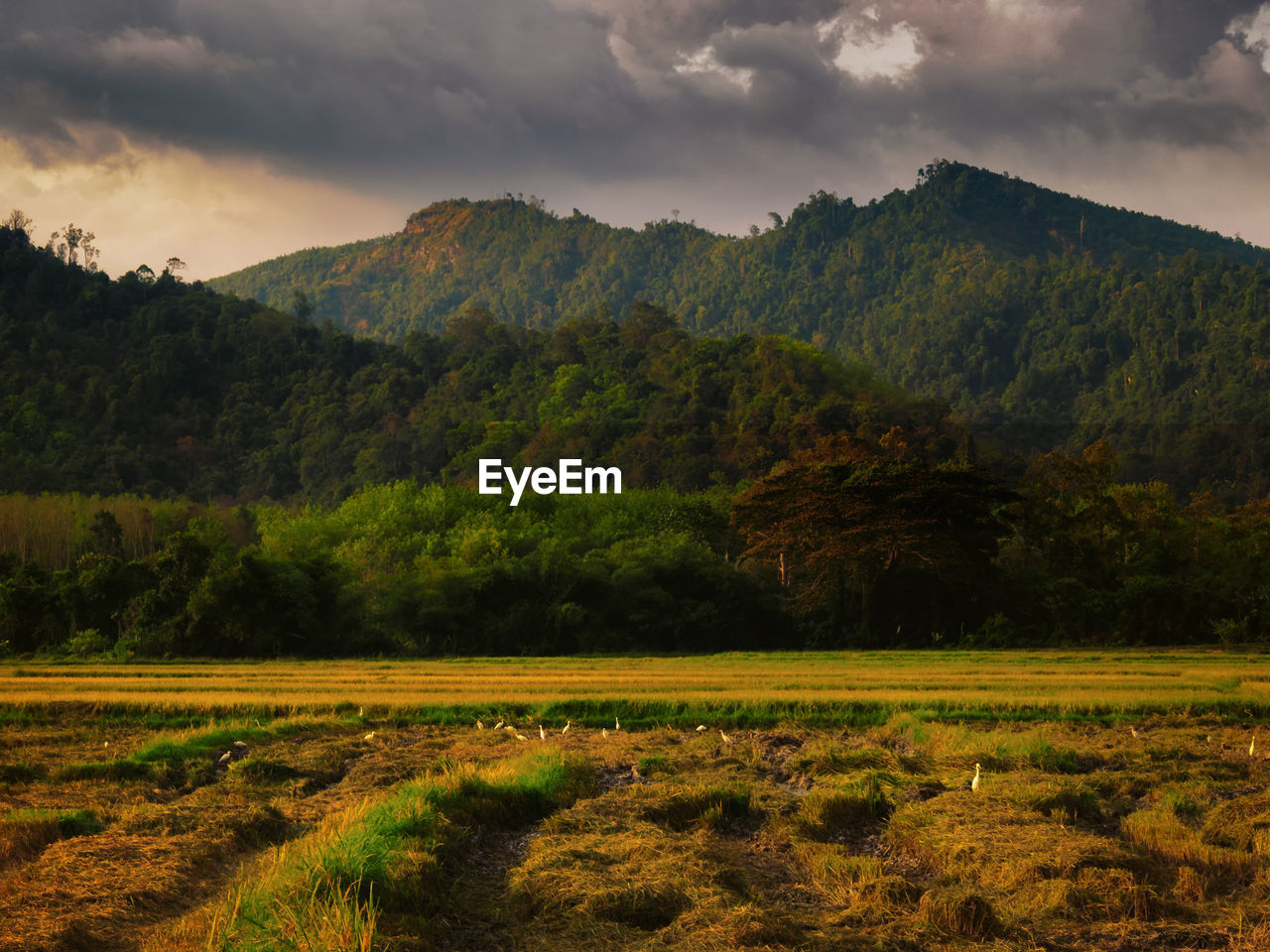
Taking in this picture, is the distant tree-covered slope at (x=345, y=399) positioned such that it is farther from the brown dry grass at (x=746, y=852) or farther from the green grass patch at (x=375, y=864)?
the green grass patch at (x=375, y=864)

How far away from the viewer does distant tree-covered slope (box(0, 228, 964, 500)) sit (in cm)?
9281

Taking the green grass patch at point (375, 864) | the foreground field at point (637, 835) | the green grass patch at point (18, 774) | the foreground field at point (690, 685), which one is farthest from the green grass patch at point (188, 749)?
the green grass patch at point (375, 864)

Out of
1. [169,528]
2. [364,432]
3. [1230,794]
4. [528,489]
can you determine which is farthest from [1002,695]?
[364,432]

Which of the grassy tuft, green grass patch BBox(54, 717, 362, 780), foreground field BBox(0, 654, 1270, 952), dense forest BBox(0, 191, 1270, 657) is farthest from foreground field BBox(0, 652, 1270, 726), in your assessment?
the grassy tuft

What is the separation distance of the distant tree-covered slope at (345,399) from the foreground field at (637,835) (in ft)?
196

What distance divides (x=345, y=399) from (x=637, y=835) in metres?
118

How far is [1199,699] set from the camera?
83.0 feet

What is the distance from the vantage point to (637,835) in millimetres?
11836

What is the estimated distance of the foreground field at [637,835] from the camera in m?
8.99

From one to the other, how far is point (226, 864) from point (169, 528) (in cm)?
7508

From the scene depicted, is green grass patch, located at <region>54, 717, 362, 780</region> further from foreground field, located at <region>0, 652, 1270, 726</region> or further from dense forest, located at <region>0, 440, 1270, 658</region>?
dense forest, located at <region>0, 440, 1270, 658</region>

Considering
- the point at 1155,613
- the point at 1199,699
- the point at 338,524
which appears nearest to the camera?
the point at 1199,699

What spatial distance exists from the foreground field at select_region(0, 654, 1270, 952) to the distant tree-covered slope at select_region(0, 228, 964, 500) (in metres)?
59.8

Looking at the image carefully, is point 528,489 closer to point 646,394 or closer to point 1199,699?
point 646,394
